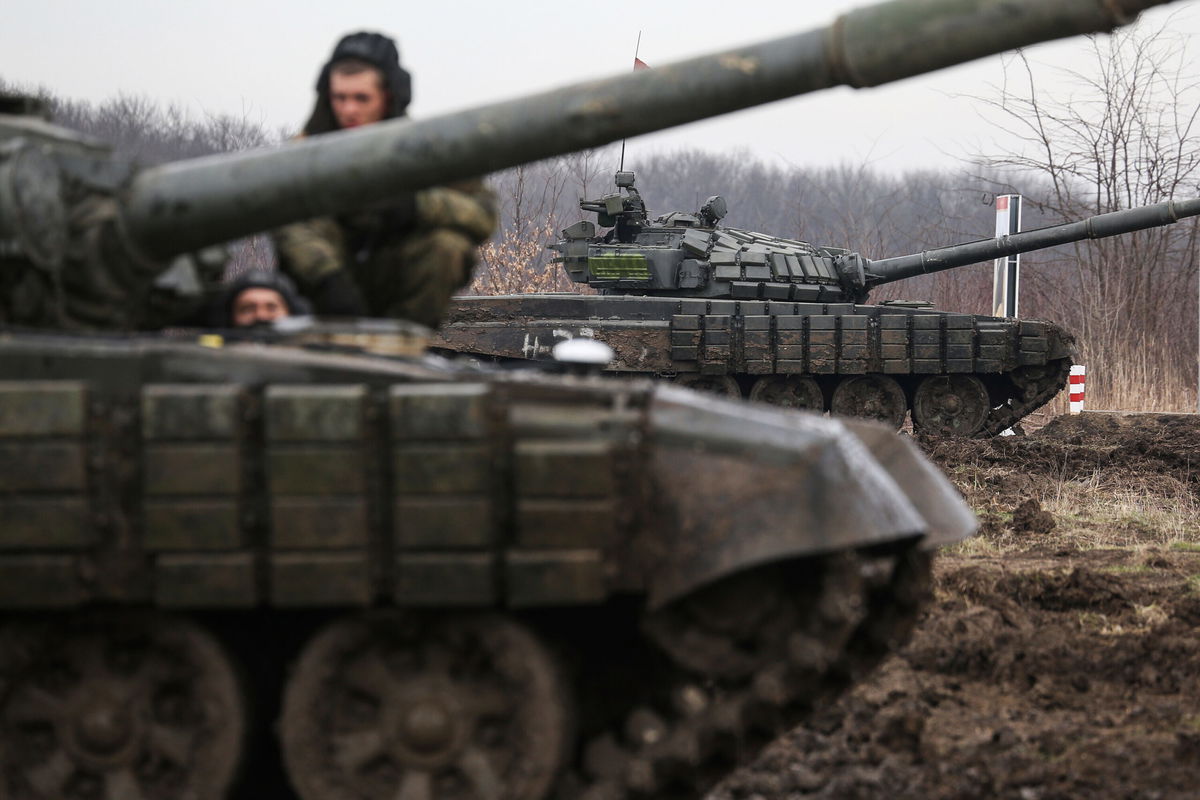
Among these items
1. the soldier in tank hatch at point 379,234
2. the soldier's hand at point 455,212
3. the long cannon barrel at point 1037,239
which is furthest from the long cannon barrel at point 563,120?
the long cannon barrel at point 1037,239

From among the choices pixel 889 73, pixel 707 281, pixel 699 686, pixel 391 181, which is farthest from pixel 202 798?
pixel 707 281

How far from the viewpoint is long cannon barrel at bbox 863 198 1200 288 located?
15258 millimetres

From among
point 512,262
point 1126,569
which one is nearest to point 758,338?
point 512,262

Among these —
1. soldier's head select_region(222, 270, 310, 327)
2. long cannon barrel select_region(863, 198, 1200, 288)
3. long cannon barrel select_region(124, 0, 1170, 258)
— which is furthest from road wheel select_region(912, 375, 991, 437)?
long cannon barrel select_region(124, 0, 1170, 258)

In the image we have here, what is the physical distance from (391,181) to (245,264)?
21.6 metres

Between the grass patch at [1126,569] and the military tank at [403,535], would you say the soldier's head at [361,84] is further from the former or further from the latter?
the grass patch at [1126,569]

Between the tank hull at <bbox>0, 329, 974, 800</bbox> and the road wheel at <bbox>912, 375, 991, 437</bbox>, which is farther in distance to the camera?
the road wheel at <bbox>912, 375, 991, 437</bbox>

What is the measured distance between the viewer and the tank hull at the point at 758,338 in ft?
53.4

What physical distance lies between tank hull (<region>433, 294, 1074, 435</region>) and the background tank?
1 cm

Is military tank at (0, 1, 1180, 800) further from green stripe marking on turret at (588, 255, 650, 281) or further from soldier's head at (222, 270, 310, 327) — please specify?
green stripe marking on turret at (588, 255, 650, 281)

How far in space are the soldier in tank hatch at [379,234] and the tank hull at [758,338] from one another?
11.0m

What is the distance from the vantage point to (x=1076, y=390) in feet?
65.2

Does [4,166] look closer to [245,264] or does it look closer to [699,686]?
[699,686]

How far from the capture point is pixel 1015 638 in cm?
673
